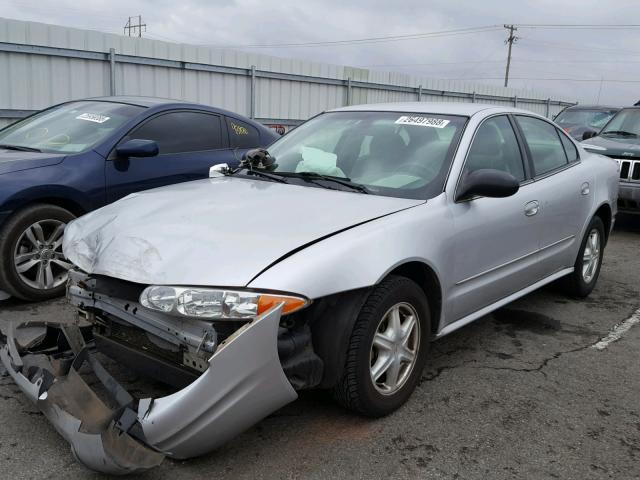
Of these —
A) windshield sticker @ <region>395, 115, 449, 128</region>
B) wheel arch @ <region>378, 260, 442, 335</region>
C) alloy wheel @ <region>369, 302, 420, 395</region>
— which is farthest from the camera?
windshield sticker @ <region>395, 115, 449, 128</region>

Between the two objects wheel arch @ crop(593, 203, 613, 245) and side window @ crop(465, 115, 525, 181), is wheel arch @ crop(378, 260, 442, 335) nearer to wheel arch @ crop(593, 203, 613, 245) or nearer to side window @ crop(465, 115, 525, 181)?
side window @ crop(465, 115, 525, 181)

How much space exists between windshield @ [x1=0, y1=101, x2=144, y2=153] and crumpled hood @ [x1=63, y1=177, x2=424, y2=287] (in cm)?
181

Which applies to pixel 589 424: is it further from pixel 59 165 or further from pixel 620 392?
pixel 59 165

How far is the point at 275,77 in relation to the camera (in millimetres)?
12484

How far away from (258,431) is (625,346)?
2768 mm

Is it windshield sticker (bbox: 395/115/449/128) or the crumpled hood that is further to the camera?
windshield sticker (bbox: 395/115/449/128)

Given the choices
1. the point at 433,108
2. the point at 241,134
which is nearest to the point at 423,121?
the point at 433,108

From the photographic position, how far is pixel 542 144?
4.57 metres

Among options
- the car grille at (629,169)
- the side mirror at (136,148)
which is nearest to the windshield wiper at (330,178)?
the side mirror at (136,148)

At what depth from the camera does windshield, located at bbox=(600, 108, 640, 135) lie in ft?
29.6

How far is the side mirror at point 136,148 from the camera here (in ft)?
15.8

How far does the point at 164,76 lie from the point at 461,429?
9121 mm

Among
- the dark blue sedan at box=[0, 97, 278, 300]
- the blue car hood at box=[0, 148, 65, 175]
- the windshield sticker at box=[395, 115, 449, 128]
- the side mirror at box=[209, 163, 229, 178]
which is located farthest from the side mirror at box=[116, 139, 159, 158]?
the windshield sticker at box=[395, 115, 449, 128]

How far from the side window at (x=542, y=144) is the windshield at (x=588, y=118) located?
30.3 ft
